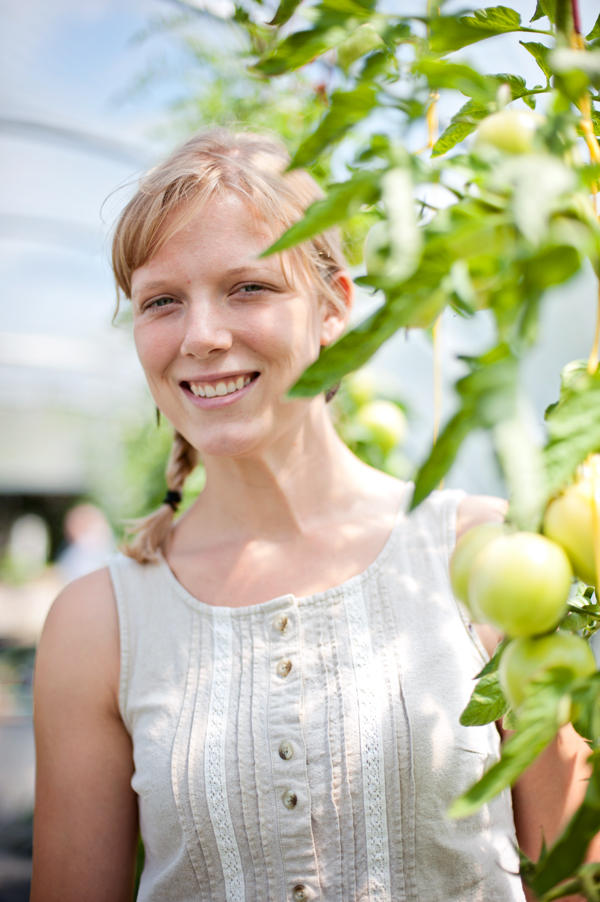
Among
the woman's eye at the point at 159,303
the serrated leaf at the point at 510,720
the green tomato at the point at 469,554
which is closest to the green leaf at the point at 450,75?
the green tomato at the point at 469,554

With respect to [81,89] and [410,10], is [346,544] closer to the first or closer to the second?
[410,10]

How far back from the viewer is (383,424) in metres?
1.65

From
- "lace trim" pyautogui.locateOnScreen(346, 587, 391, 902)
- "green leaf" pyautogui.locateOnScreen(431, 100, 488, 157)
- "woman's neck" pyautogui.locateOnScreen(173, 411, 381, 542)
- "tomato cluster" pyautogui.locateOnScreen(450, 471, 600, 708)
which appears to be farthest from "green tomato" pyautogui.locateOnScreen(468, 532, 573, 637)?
"woman's neck" pyautogui.locateOnScreen(173, 411, 381, 542)

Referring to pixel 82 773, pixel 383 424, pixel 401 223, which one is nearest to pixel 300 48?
pixel 401 223

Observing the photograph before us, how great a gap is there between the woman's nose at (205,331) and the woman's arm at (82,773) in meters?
0.46

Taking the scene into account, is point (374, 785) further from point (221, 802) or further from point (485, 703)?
point (485, 703)

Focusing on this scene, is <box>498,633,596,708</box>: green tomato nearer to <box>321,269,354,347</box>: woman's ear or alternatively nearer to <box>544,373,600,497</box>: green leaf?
<box>544,373,600,497</box>: green leaf

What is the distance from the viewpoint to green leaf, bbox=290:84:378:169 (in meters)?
0.35

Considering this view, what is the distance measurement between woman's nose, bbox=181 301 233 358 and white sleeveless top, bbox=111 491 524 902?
1.18 feet

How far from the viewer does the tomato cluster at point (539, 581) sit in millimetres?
328

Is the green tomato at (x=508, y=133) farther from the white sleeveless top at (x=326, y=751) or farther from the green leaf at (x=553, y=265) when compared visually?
the white sleeveless top at (x=326, y=751)

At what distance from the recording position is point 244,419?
3.14 feet

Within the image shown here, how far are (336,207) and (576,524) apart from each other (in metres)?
0.19

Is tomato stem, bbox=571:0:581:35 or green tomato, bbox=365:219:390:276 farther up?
tomato stem, bbox=571:0:581:35
